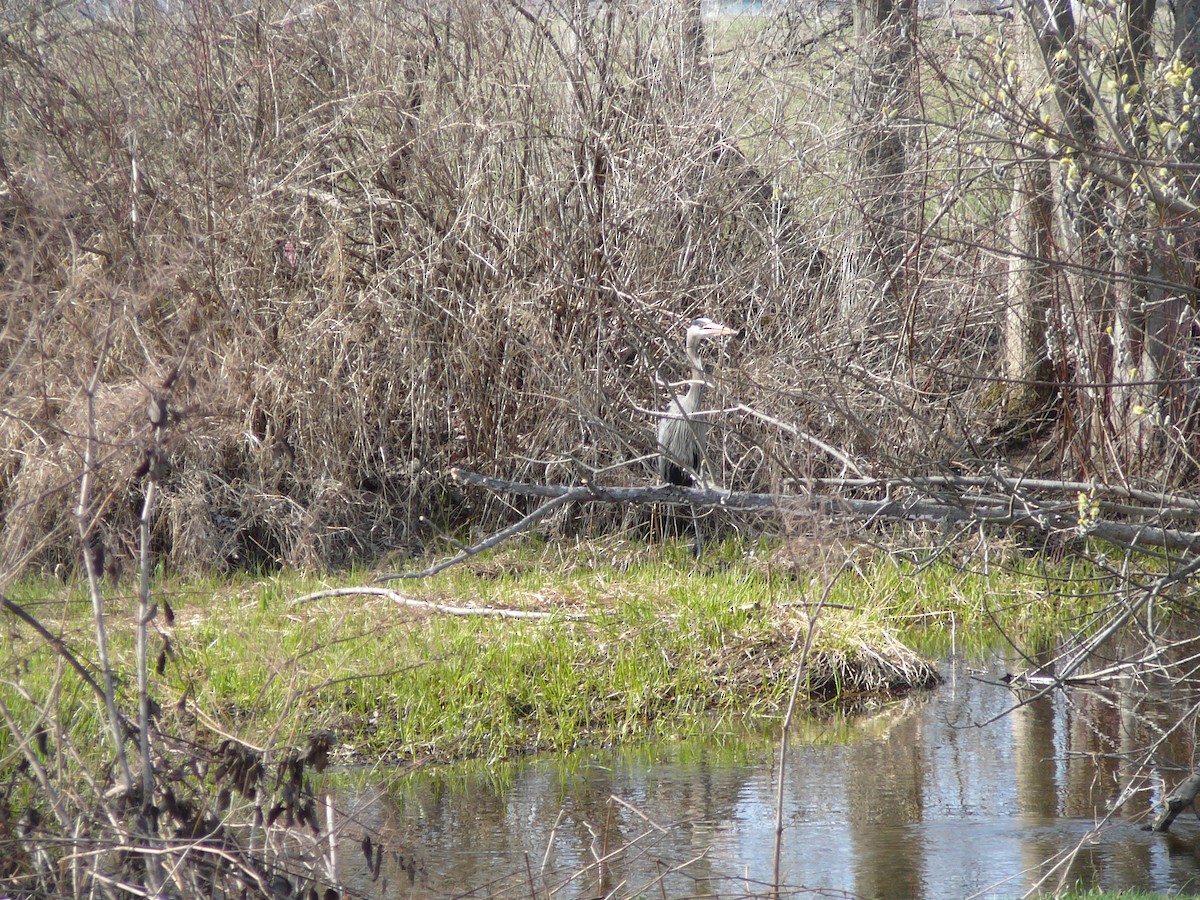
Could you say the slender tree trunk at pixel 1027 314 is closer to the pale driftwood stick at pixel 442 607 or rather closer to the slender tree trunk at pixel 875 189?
the slender tree trunk at pixel 875 189

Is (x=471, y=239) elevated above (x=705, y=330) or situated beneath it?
→ elevated above

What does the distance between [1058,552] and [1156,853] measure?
442cm

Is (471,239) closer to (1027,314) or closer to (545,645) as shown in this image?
(545,645)

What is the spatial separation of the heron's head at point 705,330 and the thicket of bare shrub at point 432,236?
0.19 metres

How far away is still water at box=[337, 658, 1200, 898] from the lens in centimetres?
469

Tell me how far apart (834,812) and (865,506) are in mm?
1461

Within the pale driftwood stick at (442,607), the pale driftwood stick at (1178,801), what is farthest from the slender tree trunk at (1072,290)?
the pale driftwood stick at (442,607)

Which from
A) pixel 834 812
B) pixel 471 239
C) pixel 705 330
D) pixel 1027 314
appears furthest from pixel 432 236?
pixel 834 812

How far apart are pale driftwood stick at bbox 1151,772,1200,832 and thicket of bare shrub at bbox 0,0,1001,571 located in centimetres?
411

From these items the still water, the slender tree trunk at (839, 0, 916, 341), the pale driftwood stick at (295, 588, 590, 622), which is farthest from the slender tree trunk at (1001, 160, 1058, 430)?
the pale driftwood stick at (295, 588, 590, 622)

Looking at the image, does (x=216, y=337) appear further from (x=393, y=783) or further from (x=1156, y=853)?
(x=1156, y=853)

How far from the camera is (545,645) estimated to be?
687cm

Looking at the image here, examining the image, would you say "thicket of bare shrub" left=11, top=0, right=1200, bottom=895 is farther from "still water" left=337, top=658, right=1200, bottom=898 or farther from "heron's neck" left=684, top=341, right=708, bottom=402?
"still water" left=337, top=658, right=1200, bottom=898

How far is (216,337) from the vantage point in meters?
9.02
